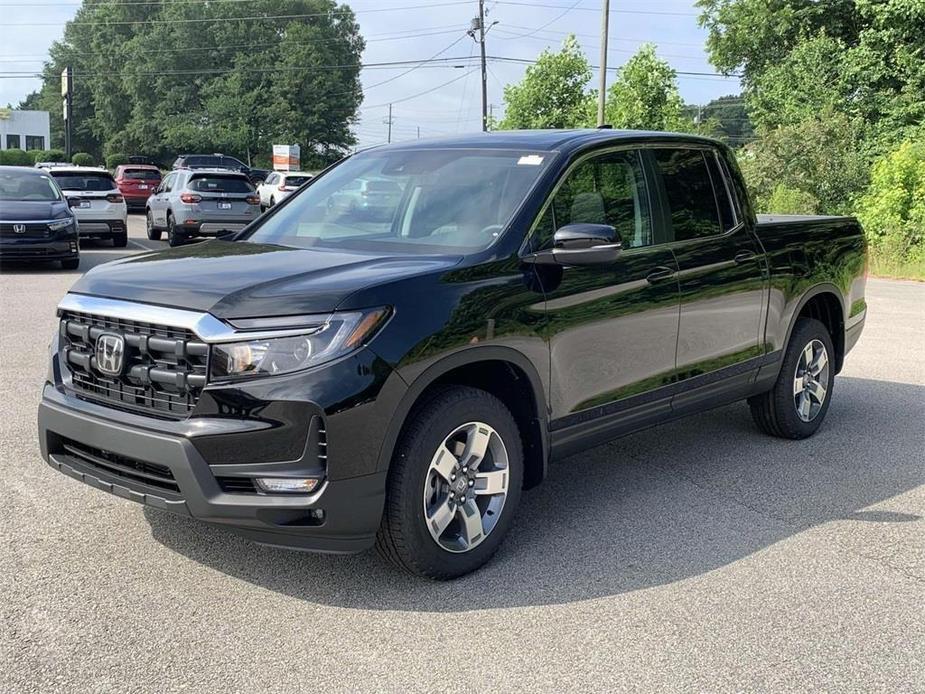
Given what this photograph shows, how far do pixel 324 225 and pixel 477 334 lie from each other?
1.39 meters

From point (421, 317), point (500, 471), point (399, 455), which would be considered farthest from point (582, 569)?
point (421, 317)

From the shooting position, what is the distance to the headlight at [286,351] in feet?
11.8

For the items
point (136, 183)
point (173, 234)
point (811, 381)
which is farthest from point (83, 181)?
point (811, 381)

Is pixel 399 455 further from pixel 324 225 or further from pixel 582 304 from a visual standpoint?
pixel 324 225

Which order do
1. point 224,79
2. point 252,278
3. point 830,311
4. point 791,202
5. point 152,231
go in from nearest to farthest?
point 252,278 → point 830,311 → point 791,202 → point 152,231 → point 224,79

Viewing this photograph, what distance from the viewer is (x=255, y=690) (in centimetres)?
322

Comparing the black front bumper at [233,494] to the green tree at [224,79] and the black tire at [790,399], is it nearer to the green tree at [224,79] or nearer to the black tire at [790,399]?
the black tire at [790,399]

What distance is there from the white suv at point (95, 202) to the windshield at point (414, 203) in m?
15.8

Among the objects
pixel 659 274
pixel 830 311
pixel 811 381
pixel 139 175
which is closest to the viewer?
pixel 659 274

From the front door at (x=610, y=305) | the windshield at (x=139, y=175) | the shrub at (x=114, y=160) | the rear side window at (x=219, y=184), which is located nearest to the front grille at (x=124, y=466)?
the front door at (x=610, y=305)

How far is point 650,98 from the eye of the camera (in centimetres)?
3014

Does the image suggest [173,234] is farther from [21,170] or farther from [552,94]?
[552,94]

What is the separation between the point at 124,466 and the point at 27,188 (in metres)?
13.9

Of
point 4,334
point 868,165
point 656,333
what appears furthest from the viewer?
point 868,165
